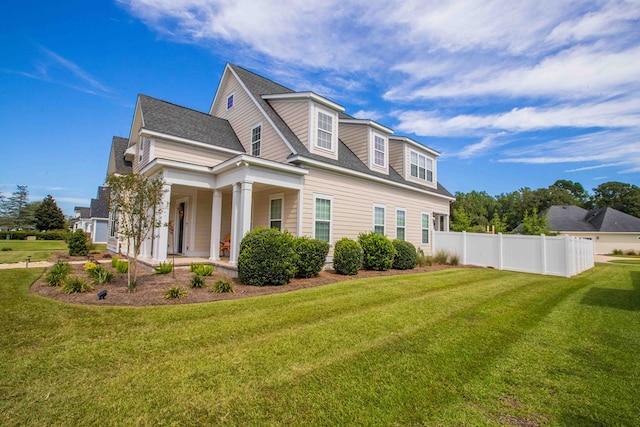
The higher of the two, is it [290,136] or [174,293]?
[290,136]

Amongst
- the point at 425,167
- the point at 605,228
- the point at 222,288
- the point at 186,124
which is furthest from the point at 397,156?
the point at 605,228

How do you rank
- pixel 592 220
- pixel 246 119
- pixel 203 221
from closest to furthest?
pixel 203 221, pixel 246 119, pixel 592 220

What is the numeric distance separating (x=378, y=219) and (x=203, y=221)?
26.1 ft

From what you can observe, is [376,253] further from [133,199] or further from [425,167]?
[425,167]

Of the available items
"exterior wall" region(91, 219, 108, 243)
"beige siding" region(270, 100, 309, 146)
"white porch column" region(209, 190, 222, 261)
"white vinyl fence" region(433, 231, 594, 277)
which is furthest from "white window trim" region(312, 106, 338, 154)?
"exterior wall" region(91, 219, 108, 243)

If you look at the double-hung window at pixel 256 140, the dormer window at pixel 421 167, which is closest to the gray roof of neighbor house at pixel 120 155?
the double-hung window at pixel 256 140

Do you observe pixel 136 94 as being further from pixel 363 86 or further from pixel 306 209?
pixel 363 86

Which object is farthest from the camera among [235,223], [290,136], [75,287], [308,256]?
[290,136]

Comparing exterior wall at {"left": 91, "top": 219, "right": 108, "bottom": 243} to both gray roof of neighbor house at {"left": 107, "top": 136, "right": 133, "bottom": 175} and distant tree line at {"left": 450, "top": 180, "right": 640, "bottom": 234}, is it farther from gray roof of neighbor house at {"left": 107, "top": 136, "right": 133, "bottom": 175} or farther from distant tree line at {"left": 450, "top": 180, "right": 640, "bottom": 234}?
distant tree line at {"left": 450, "top": 180, "right": 640, "bottom": 234}

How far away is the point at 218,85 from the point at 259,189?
23.4ft

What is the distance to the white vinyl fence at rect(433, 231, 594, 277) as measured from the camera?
480 inches

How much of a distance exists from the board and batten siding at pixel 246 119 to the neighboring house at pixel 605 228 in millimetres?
33706

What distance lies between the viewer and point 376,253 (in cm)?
1145

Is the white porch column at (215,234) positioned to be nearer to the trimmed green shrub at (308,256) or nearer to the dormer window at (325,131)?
the trimmed green shrub at (308,256)
